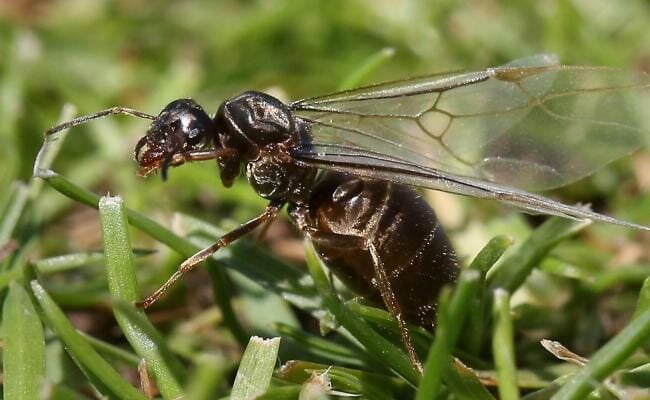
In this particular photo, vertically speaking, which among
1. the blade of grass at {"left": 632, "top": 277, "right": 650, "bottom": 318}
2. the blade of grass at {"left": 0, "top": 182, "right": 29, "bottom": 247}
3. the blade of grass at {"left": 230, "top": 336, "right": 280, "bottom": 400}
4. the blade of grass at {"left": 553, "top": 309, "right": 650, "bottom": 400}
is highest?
the blade of grass at {"left": 0, "top": 182, "right": 29, "bottom": 247}

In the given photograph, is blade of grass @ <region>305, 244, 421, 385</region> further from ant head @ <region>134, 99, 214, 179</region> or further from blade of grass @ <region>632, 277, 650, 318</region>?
ant head @ <region>134, 99, 214, 179</region>

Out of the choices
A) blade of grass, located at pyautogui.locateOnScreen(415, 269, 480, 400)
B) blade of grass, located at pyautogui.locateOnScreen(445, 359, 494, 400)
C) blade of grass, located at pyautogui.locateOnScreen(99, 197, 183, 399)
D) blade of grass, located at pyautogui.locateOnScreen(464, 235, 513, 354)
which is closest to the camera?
blade of grass, located at pyautogui.locateOnScreen(415, 269, 480, 400)

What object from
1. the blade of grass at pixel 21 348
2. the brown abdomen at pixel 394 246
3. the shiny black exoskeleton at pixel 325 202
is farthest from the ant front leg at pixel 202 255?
the blade of grass at pixel 21 348

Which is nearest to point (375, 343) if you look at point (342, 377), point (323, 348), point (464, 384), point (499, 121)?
point (342, 377)

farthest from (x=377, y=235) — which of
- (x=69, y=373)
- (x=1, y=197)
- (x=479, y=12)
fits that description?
(x=479, y=12)

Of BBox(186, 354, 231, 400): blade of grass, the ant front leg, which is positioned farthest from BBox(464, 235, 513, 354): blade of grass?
BBox(186, 354, 231, 400): blade of grass
